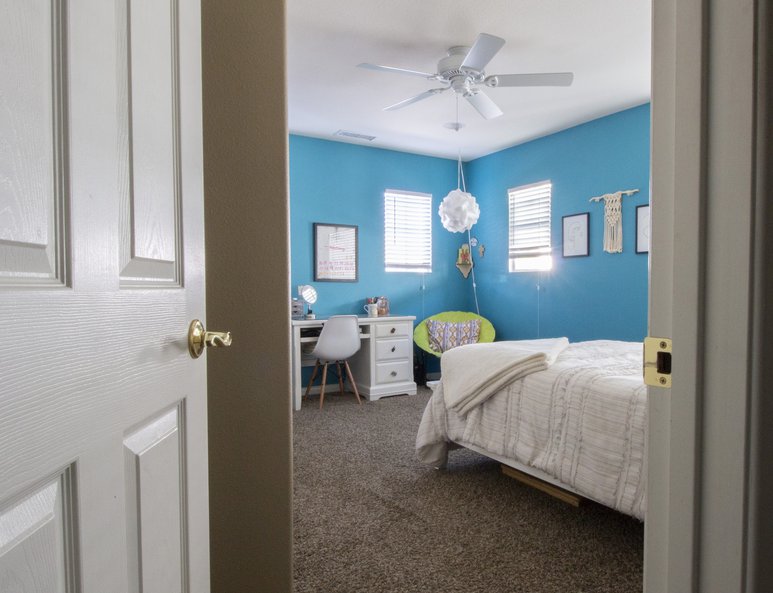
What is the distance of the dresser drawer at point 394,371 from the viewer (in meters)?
4.82

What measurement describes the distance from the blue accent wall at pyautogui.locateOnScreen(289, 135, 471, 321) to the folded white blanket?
2599 mm

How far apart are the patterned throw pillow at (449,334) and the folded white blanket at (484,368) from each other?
237 cm

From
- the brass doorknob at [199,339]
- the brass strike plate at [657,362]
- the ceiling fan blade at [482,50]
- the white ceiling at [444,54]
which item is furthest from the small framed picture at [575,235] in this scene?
the brass doorknob at [199,339]

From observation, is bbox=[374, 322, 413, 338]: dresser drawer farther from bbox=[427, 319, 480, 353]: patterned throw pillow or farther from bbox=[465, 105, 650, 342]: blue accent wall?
bbox=[465, 105, 650, 342]: blue accent wall

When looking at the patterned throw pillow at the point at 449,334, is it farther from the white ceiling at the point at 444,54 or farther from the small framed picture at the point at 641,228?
the white ceiling at the point at 444,54

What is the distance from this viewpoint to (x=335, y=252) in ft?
17.2

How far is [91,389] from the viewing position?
0.56 m

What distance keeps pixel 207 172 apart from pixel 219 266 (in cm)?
24

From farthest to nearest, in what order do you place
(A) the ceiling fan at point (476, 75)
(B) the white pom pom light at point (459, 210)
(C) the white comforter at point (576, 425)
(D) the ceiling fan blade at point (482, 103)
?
1. (B) the white pom pom light at point (459, 210)
2. (D) the ceiling fan blade at point (482, 103)
3. (A) the ceiling fan at point (476, 75)
4. (C) the white comforter at point (576, 425)

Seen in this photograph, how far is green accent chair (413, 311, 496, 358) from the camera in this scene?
17.3 ft

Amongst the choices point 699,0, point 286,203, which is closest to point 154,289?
point 286,203

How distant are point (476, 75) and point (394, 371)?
9.37 feet

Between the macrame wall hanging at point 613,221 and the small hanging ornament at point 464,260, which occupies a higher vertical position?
the macrame wall hanging at point 613,221

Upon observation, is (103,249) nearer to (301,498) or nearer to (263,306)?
(263,306)
